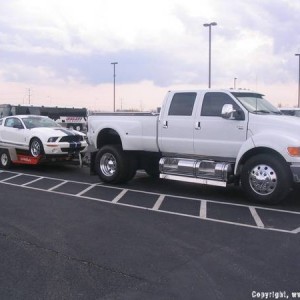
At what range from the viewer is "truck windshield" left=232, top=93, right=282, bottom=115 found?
933 centimetres

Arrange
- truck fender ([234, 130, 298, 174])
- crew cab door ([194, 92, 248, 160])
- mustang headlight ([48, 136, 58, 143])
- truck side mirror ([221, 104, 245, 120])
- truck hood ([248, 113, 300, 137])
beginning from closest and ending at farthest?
truck fender ([234, 130, 298, 174]), truck hood ([248, 113, 300, 137]), truck side mirror ([221, 104, 245, 120]), crew cab door ([194, 92, 248, 160]), mustang headlight ([48, 136, 58, 143])

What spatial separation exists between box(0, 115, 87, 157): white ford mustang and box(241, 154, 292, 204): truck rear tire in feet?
23.2

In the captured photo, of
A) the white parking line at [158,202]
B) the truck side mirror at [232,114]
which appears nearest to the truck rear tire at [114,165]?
the white parking line at [158,202]

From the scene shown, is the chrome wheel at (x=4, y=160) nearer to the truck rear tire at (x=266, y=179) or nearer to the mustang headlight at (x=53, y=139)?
the mustang headlight at (x=53, y=139)

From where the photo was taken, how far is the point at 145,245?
615cm

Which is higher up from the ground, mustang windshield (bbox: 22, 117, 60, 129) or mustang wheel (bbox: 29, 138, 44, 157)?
mustang windshield (bbox: 22, 117, 60, 129)

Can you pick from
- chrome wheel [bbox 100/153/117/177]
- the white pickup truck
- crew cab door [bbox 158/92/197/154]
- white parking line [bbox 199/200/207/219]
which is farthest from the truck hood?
chrome wheel [bbox 100/153/117/177]

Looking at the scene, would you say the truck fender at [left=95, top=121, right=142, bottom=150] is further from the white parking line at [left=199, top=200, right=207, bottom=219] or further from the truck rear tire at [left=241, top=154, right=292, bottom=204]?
the truck rear tire at [left=241, top=154, right=292, bottom=204]

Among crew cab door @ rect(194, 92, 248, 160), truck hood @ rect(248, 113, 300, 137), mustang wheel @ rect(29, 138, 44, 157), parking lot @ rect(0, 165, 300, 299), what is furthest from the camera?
mustang wheel @ rect(29, 138, 44, 157)

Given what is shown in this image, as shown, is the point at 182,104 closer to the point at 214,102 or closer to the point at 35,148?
the point at 214,102

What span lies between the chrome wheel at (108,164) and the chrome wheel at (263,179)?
379 centimetres

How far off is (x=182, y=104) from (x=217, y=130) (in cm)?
114

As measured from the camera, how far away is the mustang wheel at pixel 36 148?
14451 millimetres

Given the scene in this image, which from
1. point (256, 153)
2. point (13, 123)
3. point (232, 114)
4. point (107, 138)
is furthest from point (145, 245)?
point (13, 123)
